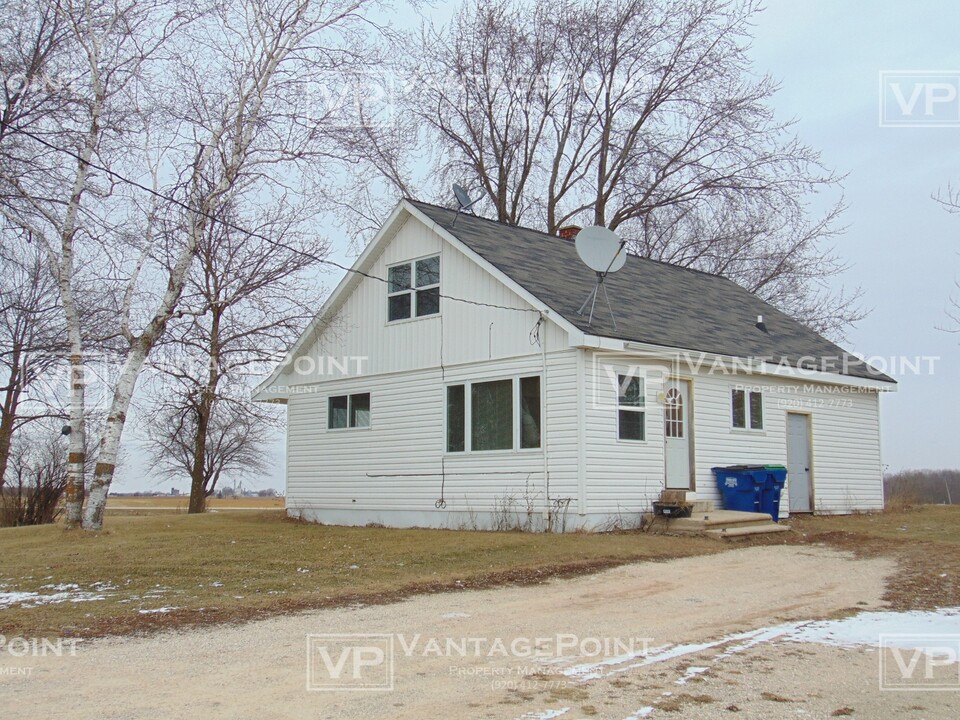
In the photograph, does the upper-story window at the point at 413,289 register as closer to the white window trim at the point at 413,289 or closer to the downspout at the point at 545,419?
the white window trim at the point at 413,289

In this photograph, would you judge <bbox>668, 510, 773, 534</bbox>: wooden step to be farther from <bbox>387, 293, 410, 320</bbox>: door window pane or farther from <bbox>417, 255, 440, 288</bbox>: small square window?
<bbox>387, 293, 410, 320</bbox>: door window pane

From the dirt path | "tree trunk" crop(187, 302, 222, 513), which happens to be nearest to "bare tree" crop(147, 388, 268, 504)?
"tree trunk" crop(187, 302, 222, 513)

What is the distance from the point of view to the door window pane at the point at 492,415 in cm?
1600

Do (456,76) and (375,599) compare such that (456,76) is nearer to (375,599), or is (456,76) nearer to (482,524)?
(482,524)

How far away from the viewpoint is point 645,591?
9.98 m

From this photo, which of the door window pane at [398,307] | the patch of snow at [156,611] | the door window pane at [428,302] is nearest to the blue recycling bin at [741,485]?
the door window pane at [428,302]

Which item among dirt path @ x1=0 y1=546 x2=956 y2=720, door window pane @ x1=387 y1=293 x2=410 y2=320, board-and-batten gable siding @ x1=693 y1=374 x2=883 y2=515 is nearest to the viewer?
dirt path @ x1=0 y1=546 x2=956 y2=720

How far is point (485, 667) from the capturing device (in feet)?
21.8

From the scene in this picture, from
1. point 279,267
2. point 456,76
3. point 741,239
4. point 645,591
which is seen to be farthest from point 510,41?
point 645,591

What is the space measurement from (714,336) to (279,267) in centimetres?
914

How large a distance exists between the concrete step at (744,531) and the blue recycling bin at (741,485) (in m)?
0.64

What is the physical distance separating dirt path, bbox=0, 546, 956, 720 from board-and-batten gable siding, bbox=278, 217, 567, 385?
6.99 meters

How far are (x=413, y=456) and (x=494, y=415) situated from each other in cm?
211

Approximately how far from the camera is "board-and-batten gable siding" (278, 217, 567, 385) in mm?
16172
